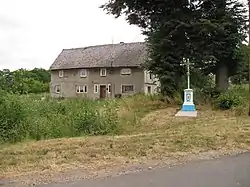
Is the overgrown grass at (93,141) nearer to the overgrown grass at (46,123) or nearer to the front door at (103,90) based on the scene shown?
the overgrown grass at (46,123)

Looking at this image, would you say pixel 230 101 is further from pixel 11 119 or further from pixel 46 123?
pixel 11 119

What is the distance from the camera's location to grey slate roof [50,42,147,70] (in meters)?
57.4

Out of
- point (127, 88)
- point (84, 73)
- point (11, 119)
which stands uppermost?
point (84, 73)

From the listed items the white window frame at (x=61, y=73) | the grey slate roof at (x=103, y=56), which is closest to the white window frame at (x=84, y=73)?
the grey slate roof at (x=103, y=56)

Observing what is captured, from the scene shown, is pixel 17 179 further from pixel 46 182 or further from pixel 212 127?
pixel 212 127

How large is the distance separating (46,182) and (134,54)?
172 ft

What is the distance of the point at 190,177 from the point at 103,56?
180 ft

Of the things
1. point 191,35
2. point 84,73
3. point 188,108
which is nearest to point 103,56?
point 84,73

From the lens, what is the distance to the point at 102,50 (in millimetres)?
62688

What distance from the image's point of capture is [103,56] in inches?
2410

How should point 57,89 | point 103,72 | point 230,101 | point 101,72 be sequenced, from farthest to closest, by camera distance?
point 57,89
point 101,72
point 103,72
point 230,101

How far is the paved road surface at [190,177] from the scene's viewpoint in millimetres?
6578

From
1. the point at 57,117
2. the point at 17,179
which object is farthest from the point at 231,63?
the point at 17,179

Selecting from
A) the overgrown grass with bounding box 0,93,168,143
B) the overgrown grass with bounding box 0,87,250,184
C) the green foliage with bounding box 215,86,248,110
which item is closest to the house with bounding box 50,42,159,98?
the green foliage with bounding box 215,86,248,110
